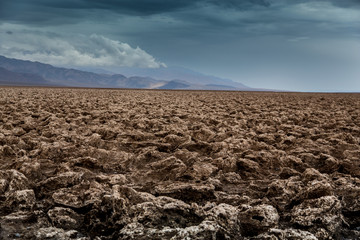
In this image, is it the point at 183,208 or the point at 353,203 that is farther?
the point at 353,203

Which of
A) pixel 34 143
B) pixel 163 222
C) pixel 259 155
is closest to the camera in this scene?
pixel 163 222

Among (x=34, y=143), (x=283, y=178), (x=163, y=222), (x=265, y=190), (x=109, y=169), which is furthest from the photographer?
(x=34, y=143)

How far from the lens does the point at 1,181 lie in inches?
98.2

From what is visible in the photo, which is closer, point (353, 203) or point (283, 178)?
point (353, 203)

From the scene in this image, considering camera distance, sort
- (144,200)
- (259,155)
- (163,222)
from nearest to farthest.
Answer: (163,222)
(144,200)
(259,155)

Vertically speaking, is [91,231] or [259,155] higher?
[259,155]

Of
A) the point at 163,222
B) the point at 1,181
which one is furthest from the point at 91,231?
the point at 1,181

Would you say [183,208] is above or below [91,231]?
above

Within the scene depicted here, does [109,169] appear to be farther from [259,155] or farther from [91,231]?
[259,155]

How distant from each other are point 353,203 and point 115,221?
1.66 m

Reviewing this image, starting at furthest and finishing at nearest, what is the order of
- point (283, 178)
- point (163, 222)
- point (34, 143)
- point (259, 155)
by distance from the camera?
point (34, 143), point (259, 155), point (283, 178), point (163, 222)

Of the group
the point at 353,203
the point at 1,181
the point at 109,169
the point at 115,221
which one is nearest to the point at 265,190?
the point at 353,203

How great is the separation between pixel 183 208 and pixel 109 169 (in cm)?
146

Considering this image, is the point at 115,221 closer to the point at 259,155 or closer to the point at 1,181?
the point at 1,181
